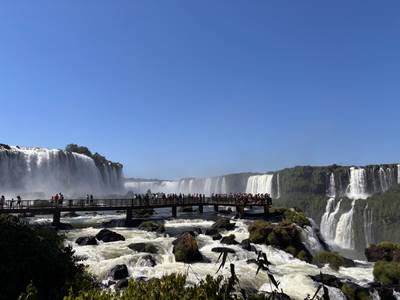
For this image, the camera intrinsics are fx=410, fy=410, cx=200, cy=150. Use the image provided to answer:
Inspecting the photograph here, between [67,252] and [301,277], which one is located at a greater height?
[67,252]

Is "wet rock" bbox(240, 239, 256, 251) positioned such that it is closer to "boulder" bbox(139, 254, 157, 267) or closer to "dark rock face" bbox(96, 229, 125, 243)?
"boulder" bbox(139, 254, 157, 267)

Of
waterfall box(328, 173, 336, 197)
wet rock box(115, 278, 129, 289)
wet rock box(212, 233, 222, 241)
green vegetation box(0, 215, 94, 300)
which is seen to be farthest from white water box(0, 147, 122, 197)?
green vegetation box(0, 215, 94, 300)

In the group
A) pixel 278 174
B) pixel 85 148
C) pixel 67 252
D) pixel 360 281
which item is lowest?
pixel 360 281

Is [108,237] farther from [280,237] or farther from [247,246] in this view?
[280,237]

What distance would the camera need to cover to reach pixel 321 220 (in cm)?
6147

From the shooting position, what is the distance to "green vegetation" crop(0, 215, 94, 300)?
944 cm

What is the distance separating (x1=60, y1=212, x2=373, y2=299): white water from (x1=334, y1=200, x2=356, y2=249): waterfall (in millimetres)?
26488

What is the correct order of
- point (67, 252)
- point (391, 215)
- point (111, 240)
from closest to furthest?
point (67, 252) → point (111, 240) → point (391, 215)

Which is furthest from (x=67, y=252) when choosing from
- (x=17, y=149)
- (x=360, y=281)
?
(x=17, y=149)

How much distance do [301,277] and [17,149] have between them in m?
66.1

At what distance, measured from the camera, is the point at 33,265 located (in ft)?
34.6

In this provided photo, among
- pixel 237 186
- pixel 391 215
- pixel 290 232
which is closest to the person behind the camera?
pixel 290 232

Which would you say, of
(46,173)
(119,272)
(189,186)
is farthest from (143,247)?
(189,186)

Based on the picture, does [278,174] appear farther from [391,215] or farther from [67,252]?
[67,252]
